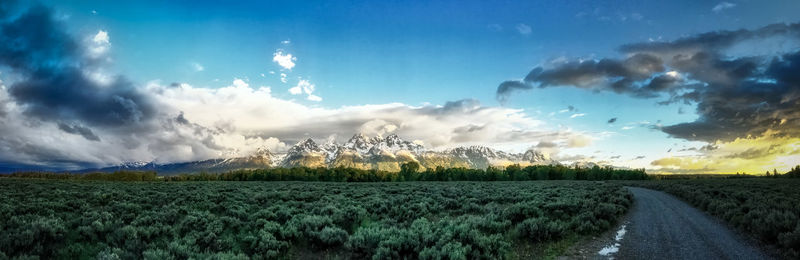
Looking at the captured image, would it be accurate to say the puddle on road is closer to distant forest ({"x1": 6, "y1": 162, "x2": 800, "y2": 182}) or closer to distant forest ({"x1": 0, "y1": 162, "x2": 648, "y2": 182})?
distant forest ({"x1": 6, "y1": 162, "x2": 800, "y2": 182})

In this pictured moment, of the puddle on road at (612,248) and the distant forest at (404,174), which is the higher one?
the puddle on road at (612,248)

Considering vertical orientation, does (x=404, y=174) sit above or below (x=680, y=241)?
below

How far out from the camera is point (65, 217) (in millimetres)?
14570

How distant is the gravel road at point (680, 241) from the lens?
990 centimetres

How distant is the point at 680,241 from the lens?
11.5 metres

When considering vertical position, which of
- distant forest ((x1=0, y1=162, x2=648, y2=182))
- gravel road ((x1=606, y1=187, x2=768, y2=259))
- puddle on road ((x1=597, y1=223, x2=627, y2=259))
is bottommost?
distant forest ((x1=0, y1=162, x2=648, y2=182))

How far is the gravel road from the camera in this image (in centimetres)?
990

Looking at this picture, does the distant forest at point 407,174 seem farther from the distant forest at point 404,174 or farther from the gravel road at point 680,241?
the gravel road at point 680,241

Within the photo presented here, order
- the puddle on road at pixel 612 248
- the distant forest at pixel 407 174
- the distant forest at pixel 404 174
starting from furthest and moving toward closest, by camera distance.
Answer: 1. the distant forest at pixel 404 174
2. the distant forest at pixel 407 174
3. the puddle on road at pixel 612 248

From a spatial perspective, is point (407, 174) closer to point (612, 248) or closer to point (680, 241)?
point (680, 241)

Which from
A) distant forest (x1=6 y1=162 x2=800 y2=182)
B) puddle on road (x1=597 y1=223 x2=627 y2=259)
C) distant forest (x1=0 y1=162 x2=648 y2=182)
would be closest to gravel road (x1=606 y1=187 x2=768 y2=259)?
puddle on road (x1=597 y1=223 x2=627 y2=259)

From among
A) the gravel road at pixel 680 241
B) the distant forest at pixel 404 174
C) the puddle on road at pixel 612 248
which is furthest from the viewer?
the distant forest at pixel 404 174

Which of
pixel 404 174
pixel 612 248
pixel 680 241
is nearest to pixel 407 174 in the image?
pixel 404 174

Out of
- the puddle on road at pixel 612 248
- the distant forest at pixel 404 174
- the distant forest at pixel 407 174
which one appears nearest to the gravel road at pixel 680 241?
the puddle on road at pixel 612 248
